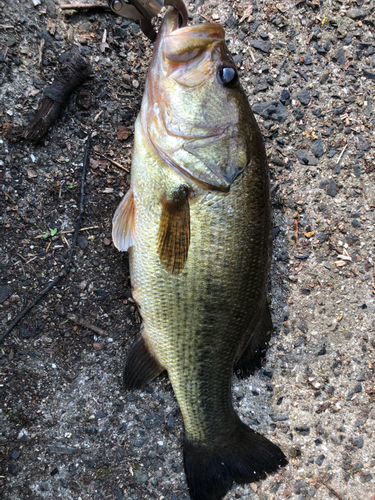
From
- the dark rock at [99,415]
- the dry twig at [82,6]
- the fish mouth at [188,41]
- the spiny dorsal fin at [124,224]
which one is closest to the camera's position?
the fish mouth at [188,41]

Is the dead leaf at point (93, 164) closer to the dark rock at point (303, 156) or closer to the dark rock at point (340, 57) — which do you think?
the dark rock at point (303, 156)

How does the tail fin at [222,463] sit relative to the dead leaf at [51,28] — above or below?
below

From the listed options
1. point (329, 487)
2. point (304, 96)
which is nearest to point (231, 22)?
point (304, 96)

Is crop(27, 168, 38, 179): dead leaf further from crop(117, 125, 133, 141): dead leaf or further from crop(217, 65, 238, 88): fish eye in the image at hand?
crop(217, 65, 238, 88): fish eye

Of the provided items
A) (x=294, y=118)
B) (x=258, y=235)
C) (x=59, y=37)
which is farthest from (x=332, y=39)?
(x=59, y=37)

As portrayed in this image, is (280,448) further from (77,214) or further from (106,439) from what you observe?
(77,214)

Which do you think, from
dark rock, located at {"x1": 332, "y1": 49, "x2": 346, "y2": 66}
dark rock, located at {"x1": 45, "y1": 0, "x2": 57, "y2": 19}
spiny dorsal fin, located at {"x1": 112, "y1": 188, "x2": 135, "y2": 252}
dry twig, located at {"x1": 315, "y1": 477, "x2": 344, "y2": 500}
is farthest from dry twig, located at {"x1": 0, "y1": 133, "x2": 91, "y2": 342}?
dry twig, located at {"x1": 315, "y1": 477, "x2": 344, "y2": 500}

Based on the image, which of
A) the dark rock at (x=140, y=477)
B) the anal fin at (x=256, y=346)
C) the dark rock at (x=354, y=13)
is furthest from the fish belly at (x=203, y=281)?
the dark rock at (x=354, y=13)
